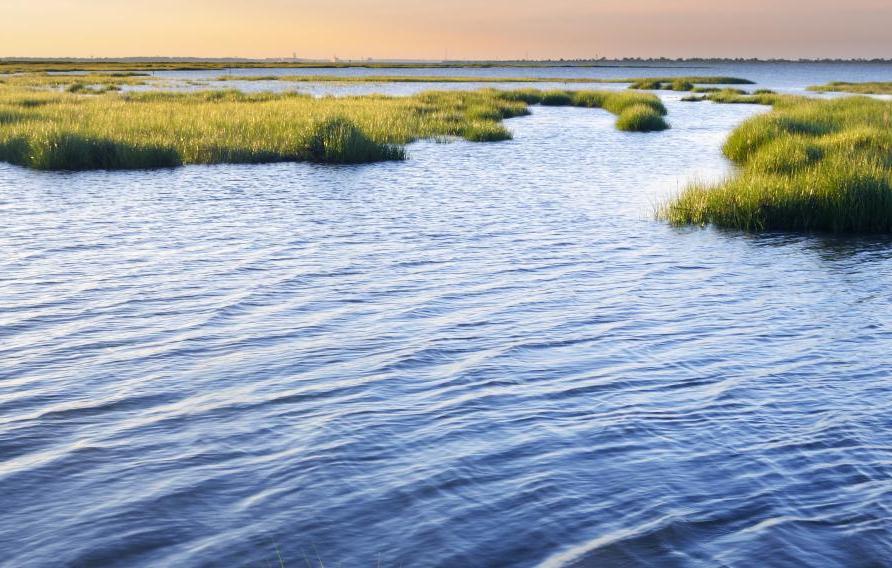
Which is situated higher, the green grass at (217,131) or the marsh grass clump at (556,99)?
the marsh grass clump at (556,99)

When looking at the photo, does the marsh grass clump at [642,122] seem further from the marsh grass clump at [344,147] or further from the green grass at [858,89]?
the green grass at [858,89]

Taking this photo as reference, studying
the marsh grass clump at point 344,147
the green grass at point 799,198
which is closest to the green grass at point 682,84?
the marsh grass clump at point 344,147

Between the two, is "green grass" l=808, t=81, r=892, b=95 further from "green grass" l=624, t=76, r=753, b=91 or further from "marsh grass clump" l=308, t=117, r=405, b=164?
"marsh grass clump" l=308, t=117, r=405, b=164

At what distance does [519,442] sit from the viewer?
7227mm

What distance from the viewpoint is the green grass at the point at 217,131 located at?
2853 centimetres

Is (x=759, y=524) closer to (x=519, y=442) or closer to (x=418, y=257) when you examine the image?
(x=519, y=442)

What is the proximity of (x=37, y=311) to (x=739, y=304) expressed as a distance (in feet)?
31.2

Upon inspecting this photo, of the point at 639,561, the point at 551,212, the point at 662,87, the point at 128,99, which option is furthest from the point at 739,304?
the point at 662,87

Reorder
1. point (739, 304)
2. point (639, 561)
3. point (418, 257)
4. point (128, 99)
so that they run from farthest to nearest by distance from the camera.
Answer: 1. point (128, 99)
2. point (418, 257)
3. point (739, 304)
4. point (639, 561)

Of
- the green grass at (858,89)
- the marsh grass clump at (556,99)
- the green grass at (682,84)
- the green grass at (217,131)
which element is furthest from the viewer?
the green grass at (682,84)

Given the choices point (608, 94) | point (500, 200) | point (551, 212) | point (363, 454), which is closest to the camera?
point (363, 454)

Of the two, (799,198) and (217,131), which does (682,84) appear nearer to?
(217,131)

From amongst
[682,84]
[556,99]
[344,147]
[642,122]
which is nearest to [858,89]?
[682,84]

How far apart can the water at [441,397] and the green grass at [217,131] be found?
36.7ft
